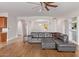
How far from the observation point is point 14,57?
247 inches

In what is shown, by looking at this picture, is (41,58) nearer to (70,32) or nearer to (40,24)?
(70,32)

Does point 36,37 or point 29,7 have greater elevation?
point 29,7

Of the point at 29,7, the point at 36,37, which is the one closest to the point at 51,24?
the point at 36,37

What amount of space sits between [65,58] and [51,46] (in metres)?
2.64

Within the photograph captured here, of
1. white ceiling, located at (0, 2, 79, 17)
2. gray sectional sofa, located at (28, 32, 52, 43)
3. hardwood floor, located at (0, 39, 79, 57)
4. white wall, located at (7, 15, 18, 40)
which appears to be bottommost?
hardwood floor, located at (0, 39, 79, 57)

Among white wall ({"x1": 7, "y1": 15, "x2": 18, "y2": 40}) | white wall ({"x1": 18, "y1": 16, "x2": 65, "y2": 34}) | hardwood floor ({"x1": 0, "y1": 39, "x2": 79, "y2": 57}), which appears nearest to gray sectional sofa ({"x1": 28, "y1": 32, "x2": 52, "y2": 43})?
white wall ({"x1": 7, "y1": 15, "x2": 18, "y2": 40})

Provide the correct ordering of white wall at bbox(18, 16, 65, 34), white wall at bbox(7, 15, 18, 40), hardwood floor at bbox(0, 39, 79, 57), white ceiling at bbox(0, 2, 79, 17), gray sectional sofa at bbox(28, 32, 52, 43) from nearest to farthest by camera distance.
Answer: hardwood floor at bbox(0, 39, 79, 57) < white ceiling at bbox(0, 2, 79, 17) < gray sectional sofa at bbox(28, 32, 52, 43) < white wall at bbox(7, 15, 18, 40) < white wall at bbox(18, 16, 65, 34)

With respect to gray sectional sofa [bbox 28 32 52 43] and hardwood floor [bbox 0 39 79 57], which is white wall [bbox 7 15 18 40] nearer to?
gray sectional sofa [bbox 28 32 52 43]

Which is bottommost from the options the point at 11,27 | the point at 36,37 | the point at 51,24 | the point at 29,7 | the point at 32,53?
the point at 32,53

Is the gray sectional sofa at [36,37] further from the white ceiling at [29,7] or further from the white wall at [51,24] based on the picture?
the white wall at [51,24]

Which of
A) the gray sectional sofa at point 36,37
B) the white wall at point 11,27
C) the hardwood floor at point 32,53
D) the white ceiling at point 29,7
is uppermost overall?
the white ceiling at point 29,7

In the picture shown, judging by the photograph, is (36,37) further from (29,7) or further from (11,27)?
(29,7)

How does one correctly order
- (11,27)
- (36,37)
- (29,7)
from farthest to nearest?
(11,27)
(36,37)
(29,7)

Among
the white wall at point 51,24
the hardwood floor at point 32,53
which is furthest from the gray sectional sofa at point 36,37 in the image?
the white wall at point 51,24
